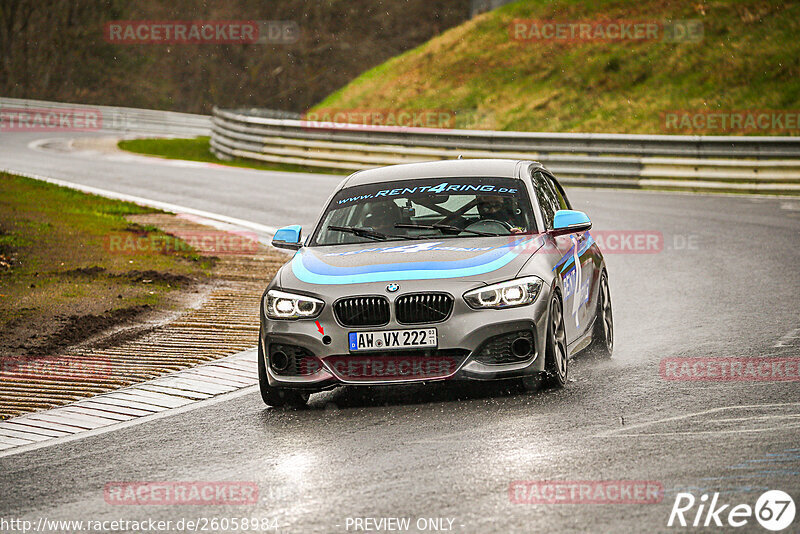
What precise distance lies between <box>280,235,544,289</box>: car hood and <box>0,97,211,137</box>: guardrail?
35479mm

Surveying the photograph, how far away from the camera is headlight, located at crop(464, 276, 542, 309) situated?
7.41 metres

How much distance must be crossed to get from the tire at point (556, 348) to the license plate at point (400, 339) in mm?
757

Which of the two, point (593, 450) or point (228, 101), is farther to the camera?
point (228, 101)

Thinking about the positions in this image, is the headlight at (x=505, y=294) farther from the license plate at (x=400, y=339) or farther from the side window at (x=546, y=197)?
the side window at (x=546, y=197)

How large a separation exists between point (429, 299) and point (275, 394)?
1247mm

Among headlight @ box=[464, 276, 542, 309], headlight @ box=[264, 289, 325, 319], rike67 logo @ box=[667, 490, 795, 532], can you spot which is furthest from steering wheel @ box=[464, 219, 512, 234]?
rike67 logo @ box=[667, 490, 795, 532]

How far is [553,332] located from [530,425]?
37.3 inches

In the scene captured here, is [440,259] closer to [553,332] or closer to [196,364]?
[553,332]

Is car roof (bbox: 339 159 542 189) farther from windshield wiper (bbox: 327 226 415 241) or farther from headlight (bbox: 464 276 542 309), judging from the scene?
headlight (bbox: 464 276 542 309)

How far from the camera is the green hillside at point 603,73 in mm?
29438

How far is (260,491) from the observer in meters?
5.79

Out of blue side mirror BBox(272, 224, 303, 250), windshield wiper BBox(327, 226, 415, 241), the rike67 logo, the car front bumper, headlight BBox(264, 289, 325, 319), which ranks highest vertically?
windshield wiper BBox(327, 226, 415, 241)

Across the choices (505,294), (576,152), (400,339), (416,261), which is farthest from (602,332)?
(576,152)

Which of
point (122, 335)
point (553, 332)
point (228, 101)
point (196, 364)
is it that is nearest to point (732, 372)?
point (553, 332)
